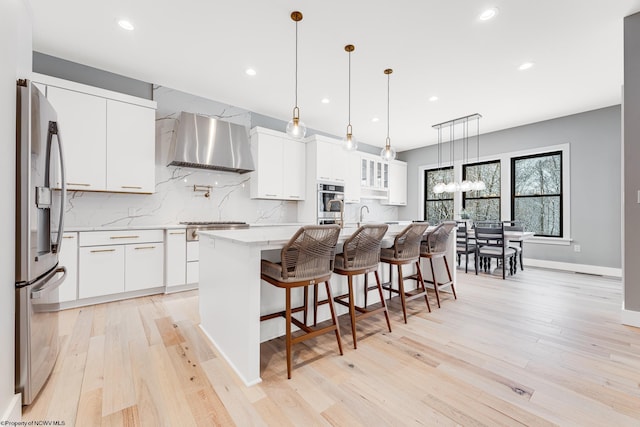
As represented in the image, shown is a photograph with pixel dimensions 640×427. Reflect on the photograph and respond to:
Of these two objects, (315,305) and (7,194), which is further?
(315,305)

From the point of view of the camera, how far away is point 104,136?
126 inches

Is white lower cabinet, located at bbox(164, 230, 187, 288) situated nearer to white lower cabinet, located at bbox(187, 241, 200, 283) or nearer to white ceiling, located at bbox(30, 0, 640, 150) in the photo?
white lower cabinet, located at bbox(187, 241, 200, 283)

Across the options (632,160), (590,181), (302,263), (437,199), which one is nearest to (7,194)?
(302,263)

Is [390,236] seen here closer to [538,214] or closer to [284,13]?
[284,13]

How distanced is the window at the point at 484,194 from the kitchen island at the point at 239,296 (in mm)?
4792

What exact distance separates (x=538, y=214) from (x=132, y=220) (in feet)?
22.4

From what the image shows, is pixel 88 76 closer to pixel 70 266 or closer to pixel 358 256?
pixel 70 266

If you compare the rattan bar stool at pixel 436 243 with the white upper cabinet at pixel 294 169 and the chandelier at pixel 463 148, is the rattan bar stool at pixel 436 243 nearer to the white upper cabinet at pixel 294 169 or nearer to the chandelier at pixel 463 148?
the chandelier at pixel 463 148

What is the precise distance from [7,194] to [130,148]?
7.73ft

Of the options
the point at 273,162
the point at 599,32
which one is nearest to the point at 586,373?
the point at 599,32

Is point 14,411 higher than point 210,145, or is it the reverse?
point 210,145

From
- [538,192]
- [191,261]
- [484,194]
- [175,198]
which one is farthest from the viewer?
[484,194]

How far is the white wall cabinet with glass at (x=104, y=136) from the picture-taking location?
2.99 metres

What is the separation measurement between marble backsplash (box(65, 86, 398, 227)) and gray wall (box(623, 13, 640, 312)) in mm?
4386
